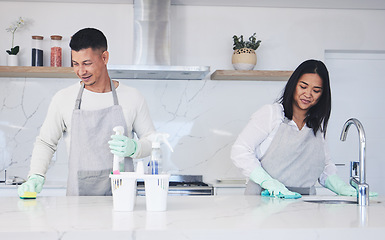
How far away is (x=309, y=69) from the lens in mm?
2490

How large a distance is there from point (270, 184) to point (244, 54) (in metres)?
1.88

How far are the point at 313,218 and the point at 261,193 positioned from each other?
822mm

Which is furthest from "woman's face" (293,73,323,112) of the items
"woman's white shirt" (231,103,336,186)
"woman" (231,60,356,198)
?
"woman's white shirt" (231,103,336,186)

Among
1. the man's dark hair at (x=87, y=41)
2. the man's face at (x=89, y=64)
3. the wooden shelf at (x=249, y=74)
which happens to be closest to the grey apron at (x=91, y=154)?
the man's face at (x=89, y=64)

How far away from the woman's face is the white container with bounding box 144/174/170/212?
1.16 metres

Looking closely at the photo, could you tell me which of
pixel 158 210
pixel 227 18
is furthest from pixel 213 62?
pixel 158 210

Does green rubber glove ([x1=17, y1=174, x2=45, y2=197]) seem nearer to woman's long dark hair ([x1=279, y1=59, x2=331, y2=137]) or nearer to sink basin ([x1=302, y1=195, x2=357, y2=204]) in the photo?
sink basin ([x1=302, y1=195, x2=357, y2=204])

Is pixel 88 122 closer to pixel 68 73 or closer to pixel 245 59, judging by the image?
pixel 68 73

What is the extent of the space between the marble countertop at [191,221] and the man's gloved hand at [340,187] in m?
0.52

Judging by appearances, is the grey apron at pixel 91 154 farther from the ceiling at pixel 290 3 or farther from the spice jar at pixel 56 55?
the ceiling at pixel 290 3

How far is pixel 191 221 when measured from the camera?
1363mm

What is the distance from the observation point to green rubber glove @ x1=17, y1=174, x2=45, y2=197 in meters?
1.97

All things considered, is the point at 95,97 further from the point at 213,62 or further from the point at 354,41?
the point at 354,41

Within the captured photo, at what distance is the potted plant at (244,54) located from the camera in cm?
392
